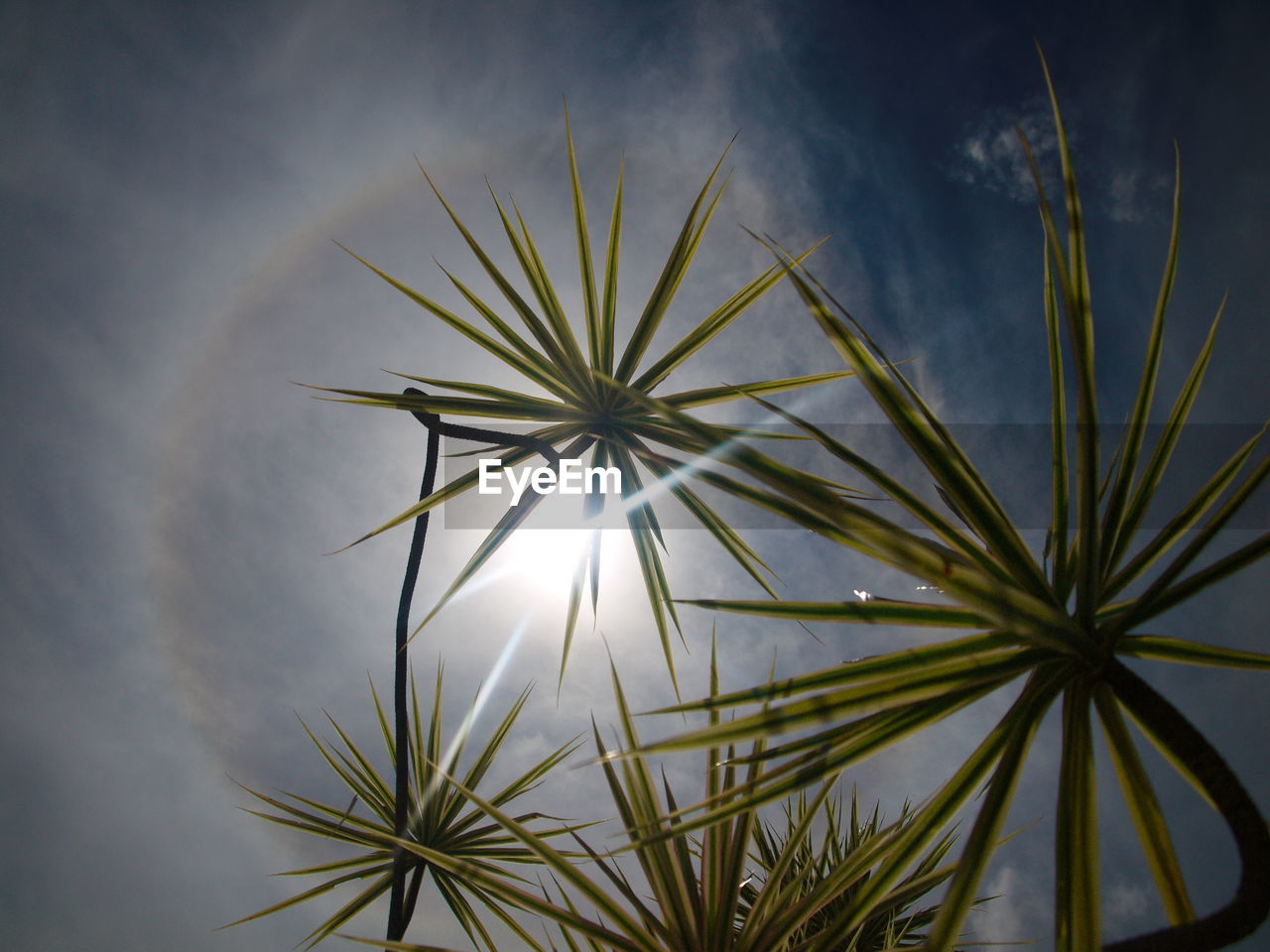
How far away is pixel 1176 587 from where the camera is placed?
82 cm

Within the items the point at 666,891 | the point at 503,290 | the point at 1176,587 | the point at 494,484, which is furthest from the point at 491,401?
the point at 1176,587

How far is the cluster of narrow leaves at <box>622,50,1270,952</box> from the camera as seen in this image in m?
0.76

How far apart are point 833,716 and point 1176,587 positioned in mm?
526

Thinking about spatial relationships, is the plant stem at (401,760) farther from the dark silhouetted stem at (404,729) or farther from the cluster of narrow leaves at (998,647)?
the cluster of narrow leaves at (998,647)

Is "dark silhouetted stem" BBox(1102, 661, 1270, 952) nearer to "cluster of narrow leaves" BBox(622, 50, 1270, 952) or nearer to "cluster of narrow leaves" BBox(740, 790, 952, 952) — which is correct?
"cluster of narrow leaves" BBox(622, 50, 1270, 952)

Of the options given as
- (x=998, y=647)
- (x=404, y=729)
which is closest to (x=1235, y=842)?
(x=998, y=647)

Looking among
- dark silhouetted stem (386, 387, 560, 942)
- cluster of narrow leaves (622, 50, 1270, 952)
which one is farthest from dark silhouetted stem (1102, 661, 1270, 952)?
dark silhouetted stem (386, 387, 560, 942)

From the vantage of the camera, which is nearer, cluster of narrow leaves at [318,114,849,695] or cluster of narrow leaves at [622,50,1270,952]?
cluster of narrow leaves at [622,50,1270,952]

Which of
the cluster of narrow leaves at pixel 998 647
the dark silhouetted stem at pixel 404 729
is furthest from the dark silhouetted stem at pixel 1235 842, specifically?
the dark silhouetted stem at pixel 404 729

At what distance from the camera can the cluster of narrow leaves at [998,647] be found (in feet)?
2.50

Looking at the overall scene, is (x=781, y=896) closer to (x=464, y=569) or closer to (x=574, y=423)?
(x=464, y=569)

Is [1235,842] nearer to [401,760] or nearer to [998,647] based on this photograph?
[998,647]

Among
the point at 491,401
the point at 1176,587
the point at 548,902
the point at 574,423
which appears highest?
the point at 574,423

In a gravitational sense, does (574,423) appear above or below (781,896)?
above
